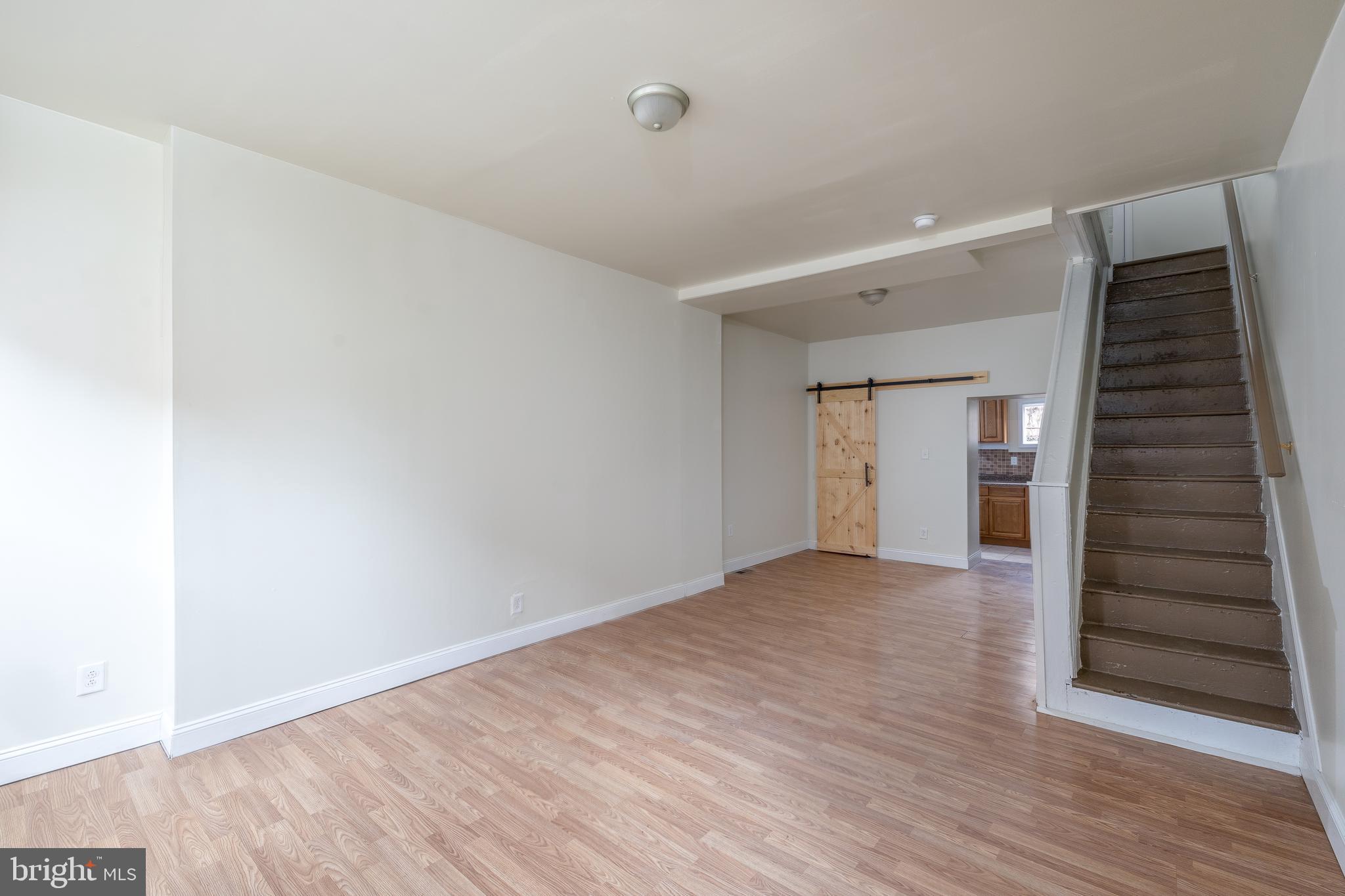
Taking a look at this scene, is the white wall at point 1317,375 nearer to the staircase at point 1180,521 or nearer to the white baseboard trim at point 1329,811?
the white baseboard trim at point 1329,811

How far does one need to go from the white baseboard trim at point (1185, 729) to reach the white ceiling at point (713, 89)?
2542 millimetres

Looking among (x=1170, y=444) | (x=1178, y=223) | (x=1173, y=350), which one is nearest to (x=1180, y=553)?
(x=1170, y=444)

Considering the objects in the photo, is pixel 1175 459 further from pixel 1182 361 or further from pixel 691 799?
pixel 691 799

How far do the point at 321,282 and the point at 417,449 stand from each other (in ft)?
3.21

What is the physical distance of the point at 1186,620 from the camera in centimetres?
289

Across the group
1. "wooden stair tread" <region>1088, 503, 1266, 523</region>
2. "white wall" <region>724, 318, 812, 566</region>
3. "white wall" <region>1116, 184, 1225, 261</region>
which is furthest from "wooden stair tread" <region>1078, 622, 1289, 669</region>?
"white wall" <region>1116, 184, 1225, 261</region>

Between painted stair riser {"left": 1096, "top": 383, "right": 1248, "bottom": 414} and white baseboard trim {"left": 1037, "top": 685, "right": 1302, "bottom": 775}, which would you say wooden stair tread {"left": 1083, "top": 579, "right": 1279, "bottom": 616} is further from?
painted stair riser {"left": 1096, "top": 383, "right": 1248, "bottom": 414}

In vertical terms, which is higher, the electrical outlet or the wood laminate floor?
the electrical outlet

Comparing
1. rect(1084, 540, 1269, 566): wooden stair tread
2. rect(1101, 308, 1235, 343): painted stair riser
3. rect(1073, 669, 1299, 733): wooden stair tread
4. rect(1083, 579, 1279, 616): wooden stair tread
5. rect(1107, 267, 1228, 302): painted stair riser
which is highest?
rect(1107, 267, 1228, 302): painted stair riser

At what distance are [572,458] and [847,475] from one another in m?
4.16

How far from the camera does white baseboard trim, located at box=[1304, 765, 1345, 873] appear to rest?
1.85m

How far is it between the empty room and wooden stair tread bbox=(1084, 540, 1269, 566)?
1.2 inches

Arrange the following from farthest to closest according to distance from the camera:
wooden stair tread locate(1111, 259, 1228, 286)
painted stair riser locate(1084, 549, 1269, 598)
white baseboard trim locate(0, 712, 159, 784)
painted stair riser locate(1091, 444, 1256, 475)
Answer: wooden stair tread locate(1111, 259, 1228, 286) < painted stair riser locate(1091, 444, 1256, 475) < painted stair riser locate(1084, 549, 1269, 598) < white baseboard trim locate(0, 712, 159, 784)

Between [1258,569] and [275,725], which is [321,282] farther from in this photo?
[1258,569]
